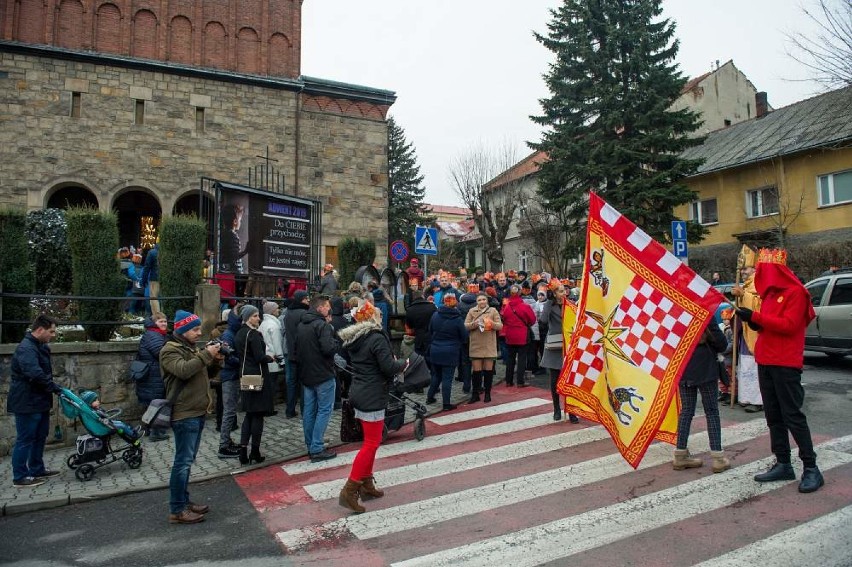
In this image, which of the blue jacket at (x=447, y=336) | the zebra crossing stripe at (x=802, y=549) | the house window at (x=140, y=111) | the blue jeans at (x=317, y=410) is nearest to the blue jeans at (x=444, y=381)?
the blue jacket at (x=447, y=336)

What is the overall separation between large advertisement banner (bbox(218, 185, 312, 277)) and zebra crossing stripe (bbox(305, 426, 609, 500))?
246 inches

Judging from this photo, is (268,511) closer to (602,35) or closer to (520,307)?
(520,307)

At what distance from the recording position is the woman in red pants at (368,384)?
5328 millimetres

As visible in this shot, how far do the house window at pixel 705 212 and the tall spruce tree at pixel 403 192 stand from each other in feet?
59.1

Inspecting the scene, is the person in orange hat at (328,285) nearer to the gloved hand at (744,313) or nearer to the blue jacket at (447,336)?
the blue jacket at (447,336)

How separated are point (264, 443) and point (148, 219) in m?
16.2

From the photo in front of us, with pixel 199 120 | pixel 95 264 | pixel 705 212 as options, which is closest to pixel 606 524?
pixel 95 264

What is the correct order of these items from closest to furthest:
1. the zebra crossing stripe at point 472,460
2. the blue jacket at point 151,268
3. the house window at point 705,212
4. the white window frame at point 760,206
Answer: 1. the zebra crossing stripe at point 472,460
2. the blue jacket at point 151,268
3. the white window frame at point 760,206
4. the house window at point 705,212

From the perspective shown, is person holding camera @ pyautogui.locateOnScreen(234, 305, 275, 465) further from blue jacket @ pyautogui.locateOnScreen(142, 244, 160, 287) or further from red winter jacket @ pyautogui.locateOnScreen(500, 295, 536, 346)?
blue jacket @ pyautogui.locateOnScreen(142, 244, 160, 287)

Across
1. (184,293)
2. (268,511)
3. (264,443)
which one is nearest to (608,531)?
(268,511)

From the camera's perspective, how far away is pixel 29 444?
6508mm

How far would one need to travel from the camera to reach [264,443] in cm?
795

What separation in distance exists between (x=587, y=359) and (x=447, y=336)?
3370 millimetres

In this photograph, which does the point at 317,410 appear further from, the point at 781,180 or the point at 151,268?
the point at 781,180
